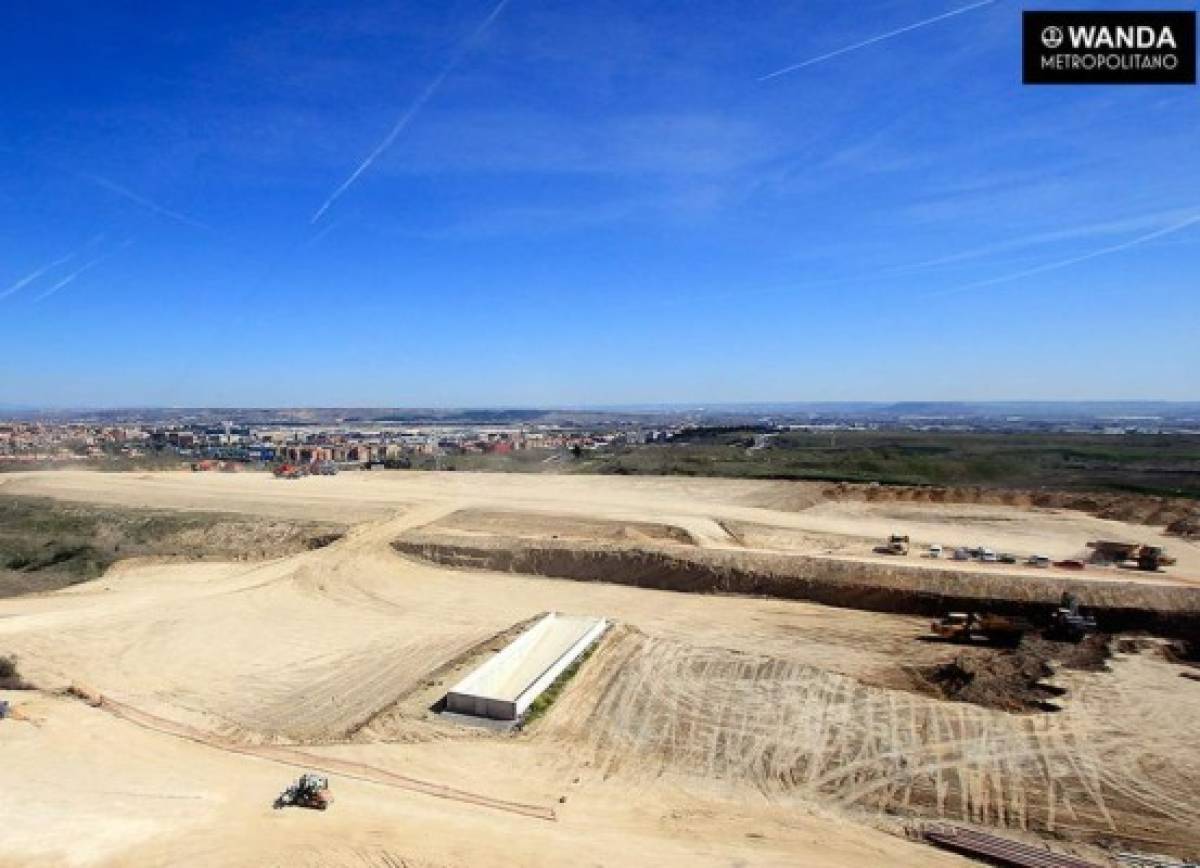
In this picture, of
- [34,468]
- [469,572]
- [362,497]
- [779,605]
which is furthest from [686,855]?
[34,468]

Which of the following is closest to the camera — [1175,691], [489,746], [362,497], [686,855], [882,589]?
[686,855]

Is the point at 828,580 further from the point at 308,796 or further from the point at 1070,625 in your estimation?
the point at 308,796

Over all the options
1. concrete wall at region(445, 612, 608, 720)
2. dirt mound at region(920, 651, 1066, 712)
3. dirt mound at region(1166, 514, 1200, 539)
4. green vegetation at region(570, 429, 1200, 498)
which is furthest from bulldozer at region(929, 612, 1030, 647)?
green vegetation at region(570, 429, 1200, 498)

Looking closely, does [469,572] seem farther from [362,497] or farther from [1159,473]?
[1159,473]

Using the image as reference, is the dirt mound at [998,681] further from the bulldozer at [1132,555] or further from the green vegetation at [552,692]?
the bulldozer at [1132,555]

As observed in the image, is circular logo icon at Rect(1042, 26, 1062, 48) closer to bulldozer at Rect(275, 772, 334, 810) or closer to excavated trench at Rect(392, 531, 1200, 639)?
excavated trench at Rect(392, 531, 1200, 639)

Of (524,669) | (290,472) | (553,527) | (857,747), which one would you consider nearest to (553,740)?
(524,669)
